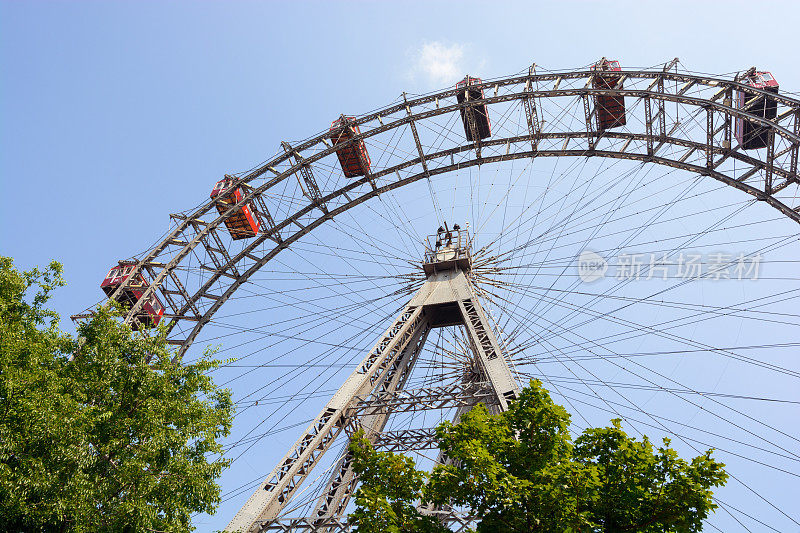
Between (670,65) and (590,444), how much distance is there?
14949mm

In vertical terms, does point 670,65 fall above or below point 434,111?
above

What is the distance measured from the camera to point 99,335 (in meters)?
14.9

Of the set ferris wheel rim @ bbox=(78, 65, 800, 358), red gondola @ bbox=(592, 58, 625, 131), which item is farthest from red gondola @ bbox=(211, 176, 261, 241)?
red gondola @ bbox=(592, 58, 625, 131)

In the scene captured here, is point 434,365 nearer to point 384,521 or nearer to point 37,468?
point 384,521

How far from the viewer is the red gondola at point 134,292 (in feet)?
79.0

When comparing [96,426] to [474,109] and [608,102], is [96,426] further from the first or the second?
[608,102]

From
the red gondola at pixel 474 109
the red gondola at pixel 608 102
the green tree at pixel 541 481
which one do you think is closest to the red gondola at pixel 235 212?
the red gondola at pixel 474 109

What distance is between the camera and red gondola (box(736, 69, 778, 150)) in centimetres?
1959

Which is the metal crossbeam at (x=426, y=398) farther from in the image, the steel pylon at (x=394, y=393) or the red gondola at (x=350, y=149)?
the red gondola at (x=350, y=149)

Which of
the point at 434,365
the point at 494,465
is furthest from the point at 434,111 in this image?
the point at 494,465

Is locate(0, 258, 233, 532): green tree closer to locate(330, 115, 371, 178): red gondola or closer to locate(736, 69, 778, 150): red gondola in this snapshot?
locate(330, 115, 371, 178): red gondola

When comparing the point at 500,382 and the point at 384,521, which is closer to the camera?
the point at 384,521

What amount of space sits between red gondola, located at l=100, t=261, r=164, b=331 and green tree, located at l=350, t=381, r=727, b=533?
47.5 ft

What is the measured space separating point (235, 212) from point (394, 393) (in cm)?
1079
